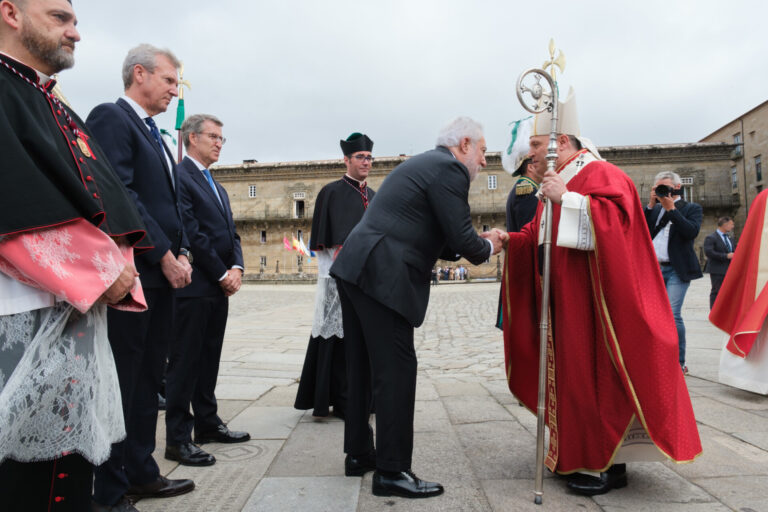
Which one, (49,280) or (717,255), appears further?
(717,255)

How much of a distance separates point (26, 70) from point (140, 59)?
3.34 feet

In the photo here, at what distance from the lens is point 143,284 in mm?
2246

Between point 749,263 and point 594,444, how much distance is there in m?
3.16

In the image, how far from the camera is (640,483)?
2.54 m

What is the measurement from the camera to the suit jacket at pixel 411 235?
7.99 ft

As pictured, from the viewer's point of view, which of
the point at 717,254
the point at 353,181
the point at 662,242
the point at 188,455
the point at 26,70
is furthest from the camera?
the point at 717,254

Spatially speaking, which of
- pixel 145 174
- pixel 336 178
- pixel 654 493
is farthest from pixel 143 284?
pixel 336 178

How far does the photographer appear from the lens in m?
5.05

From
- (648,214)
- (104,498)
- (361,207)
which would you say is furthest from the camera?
(648,214)

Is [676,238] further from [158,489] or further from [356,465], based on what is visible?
[158,489]

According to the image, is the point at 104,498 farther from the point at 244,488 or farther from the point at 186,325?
the point at 186,325

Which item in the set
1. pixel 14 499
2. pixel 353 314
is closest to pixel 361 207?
pixel 353 314

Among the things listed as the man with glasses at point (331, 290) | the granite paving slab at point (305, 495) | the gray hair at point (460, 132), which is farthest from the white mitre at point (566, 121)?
the granite paving slab at point (305, 495)

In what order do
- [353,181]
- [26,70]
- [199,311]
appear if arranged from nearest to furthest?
1. [26,70]
2. [199,311]
3. [353,181]
